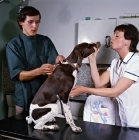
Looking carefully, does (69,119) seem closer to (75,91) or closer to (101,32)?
(75,91)

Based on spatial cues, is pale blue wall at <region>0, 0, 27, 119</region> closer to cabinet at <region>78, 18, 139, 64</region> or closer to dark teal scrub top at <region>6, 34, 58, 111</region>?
cabinet at <region>78, 18, 139, 64</region>

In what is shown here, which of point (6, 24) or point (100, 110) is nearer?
point (100, 110)

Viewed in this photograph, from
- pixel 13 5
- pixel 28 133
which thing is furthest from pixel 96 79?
pixel 13 5

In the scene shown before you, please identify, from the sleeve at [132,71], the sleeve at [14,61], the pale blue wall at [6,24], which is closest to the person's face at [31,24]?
the sleeve at [14,61]

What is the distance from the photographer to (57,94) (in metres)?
1.23

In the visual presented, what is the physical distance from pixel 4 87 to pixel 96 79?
4.15ft

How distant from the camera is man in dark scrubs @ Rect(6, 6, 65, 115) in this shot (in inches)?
61.6

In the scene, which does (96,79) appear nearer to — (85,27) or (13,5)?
(85,27)

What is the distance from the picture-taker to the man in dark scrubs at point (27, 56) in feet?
5.14

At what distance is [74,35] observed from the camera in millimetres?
2582

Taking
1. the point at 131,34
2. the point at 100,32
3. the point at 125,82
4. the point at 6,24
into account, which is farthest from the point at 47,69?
the point at 6,24

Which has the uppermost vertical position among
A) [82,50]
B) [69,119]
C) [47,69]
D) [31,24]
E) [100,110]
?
[31,24]

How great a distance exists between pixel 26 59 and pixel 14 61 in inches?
4.2

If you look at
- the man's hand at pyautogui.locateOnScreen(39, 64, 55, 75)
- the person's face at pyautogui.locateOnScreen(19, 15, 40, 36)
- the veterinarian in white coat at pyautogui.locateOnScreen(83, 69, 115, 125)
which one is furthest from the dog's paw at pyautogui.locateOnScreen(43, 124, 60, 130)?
the person's face at pyautogui.locateOnScreen(19, 15, 40, 36)
